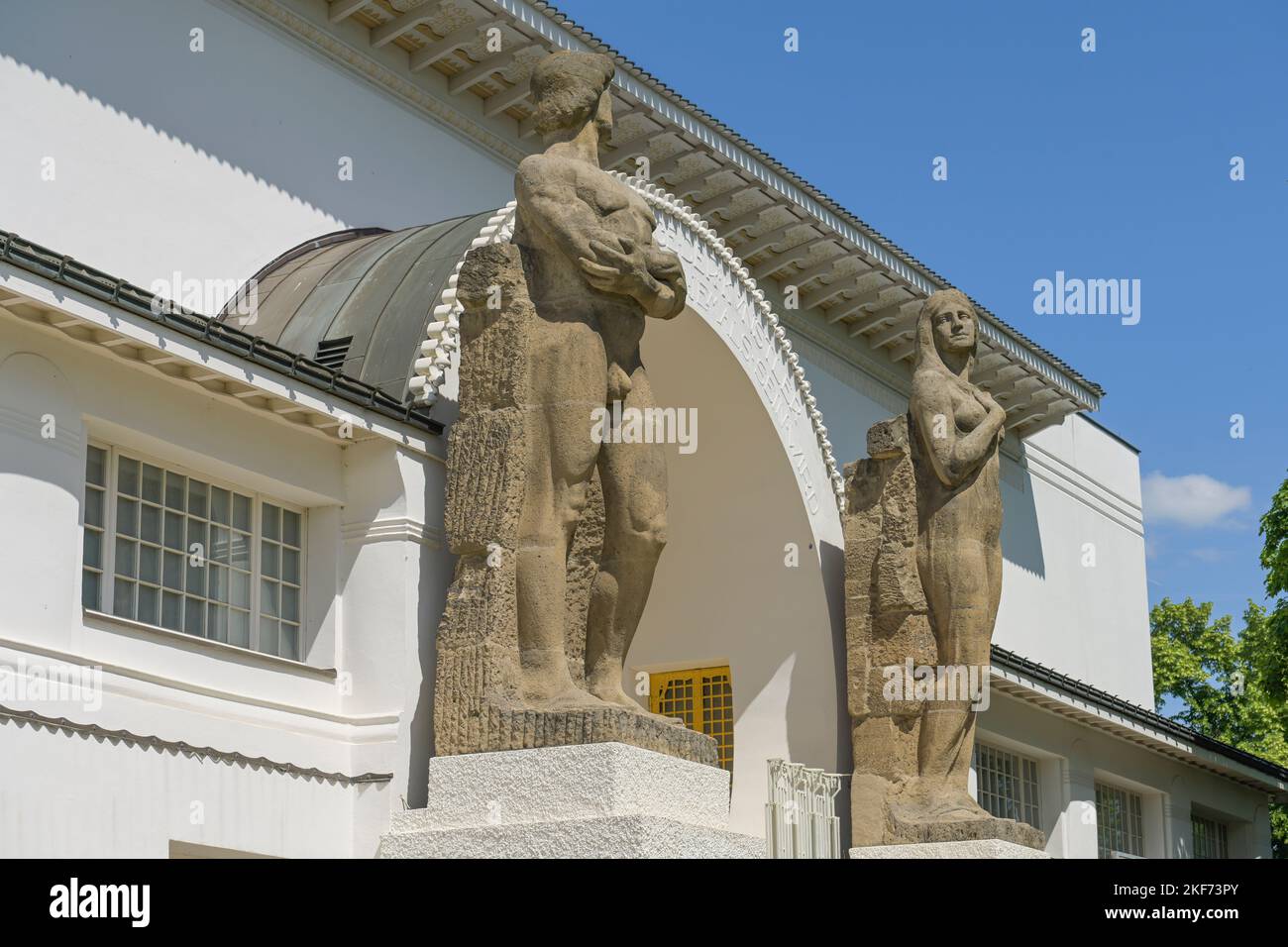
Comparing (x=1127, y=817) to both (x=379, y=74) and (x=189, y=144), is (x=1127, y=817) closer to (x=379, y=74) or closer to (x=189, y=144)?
(x=379, y=74)

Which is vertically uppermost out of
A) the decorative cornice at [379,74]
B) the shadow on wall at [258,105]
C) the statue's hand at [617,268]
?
the decorative cornice at [379,74]

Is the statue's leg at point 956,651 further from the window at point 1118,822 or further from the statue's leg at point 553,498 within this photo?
the window at point 1118,822

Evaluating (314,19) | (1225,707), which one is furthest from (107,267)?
(1225,707)

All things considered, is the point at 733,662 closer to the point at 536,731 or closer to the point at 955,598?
the point at 955,598

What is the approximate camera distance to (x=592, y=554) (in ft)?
32.9

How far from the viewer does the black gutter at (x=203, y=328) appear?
8844mm

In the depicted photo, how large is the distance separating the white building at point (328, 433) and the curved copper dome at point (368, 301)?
35 mm

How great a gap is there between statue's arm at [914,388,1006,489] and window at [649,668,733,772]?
107 inches

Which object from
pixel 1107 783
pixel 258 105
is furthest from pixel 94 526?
pixel 1107 783

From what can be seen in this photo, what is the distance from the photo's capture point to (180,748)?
9.28 m

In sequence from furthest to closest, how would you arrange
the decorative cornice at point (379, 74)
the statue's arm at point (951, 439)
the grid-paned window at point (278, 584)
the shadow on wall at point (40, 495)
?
1. the decorative cornice at point (379, 74)
2. the statue's arm at point (951, 439)
3. the grid-paned window at point (278, 584)
4. the shadow on wall at point (40, 495)

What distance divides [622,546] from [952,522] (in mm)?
3918

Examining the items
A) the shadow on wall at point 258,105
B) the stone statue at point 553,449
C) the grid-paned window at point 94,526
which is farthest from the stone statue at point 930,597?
the grid-paned window at point 94,526
